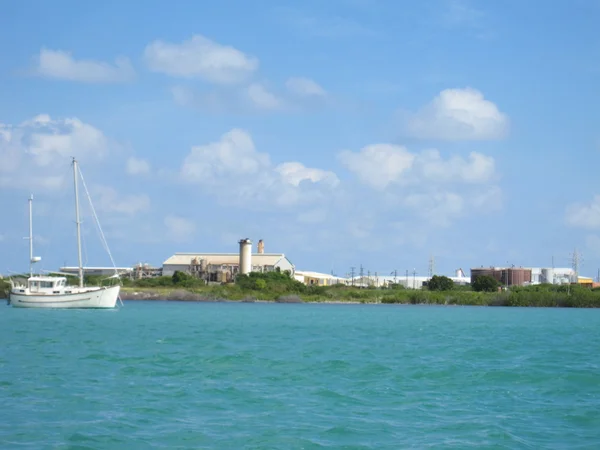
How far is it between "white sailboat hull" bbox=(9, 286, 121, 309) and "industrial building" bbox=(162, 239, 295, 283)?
68.9 metres

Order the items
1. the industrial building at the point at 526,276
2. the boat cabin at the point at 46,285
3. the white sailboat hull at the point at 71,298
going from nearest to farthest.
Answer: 1. the white sailboat hull at the point at 71,298
2. the boat cabin at the point at 46,285
3. the industrial building at the point at 526,276

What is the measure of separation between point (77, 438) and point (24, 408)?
3.63 metres

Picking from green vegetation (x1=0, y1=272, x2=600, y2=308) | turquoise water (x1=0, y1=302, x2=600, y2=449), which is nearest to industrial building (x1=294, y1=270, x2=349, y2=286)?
green vegetation (x1=0, y1=272, x2=600, y2=308)

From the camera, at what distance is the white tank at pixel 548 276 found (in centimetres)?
17075

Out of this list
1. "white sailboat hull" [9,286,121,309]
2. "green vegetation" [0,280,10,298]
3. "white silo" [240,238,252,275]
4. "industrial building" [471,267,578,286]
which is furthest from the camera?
"industrial building" [471,267,578,286]

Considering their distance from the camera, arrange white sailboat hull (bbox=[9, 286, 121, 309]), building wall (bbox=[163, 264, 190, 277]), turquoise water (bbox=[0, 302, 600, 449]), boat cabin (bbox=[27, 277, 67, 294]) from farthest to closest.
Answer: building wall (bbox=[163, 264, 190, 277]) → boat cabin (bbox=[27, 277, 67, 294]) → white sailboat hull (bbox=[9, 286, 121, 309]) → turquoise water (bbox=[0, 302, 600, 449])

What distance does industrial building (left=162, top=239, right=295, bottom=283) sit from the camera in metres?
144

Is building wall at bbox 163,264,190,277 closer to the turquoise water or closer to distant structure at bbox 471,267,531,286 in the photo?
distant structure at bbox 471,267,531,286

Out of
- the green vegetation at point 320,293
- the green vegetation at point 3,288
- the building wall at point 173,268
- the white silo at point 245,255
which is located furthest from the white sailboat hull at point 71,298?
the building wall at point 173,268

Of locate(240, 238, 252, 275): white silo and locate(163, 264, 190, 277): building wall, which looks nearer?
locate(240, 238, 252, 275): white silo

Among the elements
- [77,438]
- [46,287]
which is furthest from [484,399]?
[46,287]

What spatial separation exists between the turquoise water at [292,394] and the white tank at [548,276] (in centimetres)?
13494

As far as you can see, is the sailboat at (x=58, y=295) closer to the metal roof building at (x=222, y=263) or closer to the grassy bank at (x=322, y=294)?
the grassy bank at (x=322, y=294)

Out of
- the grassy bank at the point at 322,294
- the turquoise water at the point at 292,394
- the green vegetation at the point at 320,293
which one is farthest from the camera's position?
the grassy bank at the point at 322,294
